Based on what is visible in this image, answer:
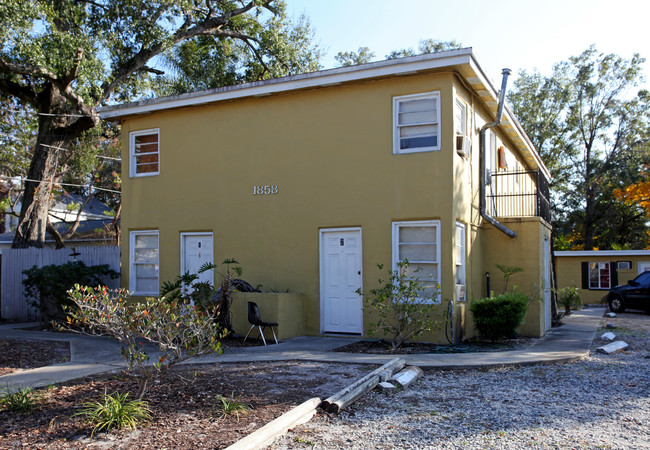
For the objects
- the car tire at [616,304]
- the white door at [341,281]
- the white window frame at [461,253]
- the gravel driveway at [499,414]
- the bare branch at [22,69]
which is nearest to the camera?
the gravel driveway at [499,414]

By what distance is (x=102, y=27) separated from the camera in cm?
1822

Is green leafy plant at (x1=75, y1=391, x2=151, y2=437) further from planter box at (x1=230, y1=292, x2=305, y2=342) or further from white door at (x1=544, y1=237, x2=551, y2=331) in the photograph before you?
white door at (x1=544, y1=237, x2=551, y2=331)

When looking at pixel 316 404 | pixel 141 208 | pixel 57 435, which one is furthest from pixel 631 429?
pixel 141 208

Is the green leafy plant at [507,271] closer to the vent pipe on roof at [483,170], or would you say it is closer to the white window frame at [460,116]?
the vent pipe on roof at [483,170]

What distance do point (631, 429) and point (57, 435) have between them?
5.17 m

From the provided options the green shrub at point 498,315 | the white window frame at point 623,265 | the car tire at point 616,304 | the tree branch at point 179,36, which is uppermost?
the tree branch at point 179,36

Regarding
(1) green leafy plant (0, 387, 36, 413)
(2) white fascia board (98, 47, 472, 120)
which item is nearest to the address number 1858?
(2) white fascia board (98, 47, 472, 120)

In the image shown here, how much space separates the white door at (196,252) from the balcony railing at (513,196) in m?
6.33

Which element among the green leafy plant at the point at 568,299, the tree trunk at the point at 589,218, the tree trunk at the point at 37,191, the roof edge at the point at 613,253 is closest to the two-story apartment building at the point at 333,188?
the tree trunk at the point at 37,191

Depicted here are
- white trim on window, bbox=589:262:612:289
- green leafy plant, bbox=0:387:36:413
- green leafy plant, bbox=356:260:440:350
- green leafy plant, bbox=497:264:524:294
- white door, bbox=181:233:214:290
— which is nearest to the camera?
green leafy plant, bbox=0:387:36:413

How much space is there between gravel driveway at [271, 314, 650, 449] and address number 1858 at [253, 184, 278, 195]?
223 inches

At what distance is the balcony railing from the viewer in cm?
1280

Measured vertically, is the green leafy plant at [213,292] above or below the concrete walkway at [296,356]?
above

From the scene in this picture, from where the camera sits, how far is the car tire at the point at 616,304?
857 inches
